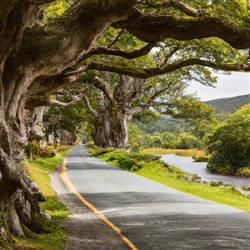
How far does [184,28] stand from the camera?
866cm

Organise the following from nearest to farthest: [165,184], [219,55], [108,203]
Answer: [108,203], [219,55], [165,184]

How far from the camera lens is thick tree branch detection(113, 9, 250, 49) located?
27.1 feet

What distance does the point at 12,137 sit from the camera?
787 centimetres

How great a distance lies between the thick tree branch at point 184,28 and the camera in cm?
825

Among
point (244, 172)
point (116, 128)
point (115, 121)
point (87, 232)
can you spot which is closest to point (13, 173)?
point (87, 232)

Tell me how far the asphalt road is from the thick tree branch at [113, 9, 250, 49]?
4.11 metres

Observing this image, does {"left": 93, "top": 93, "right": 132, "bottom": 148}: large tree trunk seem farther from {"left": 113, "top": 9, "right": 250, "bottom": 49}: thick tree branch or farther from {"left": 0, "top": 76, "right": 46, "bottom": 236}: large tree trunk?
{"left": 0, "top": 76, "right": 46, "bottom": 236}: large tree trunk

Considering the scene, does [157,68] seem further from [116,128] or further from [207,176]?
[116,128]

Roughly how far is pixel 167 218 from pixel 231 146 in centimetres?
3167

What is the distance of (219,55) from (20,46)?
8044 mm

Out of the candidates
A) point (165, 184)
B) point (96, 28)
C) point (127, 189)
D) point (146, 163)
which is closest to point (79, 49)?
point (96, 28)

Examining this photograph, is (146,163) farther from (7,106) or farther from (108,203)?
(7,106)

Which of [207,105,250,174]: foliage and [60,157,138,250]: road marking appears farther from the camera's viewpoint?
[207,105,250,174]: foliage

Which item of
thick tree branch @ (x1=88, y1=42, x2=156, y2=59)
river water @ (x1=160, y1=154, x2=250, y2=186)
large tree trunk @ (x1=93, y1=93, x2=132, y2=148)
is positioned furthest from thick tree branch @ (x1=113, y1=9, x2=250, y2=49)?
large tree trunk @ (x1=93, y1=93, x2=132, y2=148)
